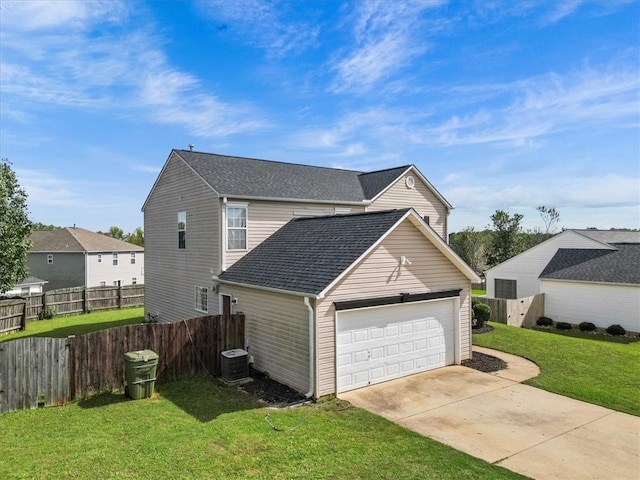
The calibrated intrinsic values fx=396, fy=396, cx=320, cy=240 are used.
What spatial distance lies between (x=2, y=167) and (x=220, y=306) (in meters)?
13.2

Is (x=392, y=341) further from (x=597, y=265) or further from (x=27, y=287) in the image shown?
(x=27, y=287)

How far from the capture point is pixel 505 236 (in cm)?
3859

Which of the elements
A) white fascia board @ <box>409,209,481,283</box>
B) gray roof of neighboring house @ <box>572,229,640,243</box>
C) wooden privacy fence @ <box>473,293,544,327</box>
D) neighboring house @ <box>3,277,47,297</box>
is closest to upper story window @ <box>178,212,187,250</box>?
white fascia board @ <box>409,209,481,283</box>

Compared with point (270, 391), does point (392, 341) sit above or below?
above

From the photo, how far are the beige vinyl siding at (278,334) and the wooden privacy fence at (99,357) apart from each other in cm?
63

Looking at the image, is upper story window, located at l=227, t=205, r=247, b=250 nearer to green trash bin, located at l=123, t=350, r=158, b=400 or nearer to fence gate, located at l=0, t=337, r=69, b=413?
green trash bin, located at l=123, t=350, r=158, b=400

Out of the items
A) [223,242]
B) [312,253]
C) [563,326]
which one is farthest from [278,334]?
[563,326]

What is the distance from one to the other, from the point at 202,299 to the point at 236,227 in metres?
3.49

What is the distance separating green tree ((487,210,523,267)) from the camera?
125 ft

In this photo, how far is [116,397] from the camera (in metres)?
10.1

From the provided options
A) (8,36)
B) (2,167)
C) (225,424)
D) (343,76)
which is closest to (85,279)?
(2,167)

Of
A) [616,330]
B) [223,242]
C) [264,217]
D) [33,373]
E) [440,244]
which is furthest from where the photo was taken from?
[616,330]

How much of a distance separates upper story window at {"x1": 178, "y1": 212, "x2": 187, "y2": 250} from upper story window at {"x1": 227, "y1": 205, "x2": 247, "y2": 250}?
11.0 ft

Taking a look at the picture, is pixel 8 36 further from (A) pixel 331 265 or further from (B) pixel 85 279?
Answer: (B) pixel 85 279
